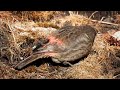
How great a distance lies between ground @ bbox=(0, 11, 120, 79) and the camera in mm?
3621

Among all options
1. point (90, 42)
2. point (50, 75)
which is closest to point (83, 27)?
point (90, 42)

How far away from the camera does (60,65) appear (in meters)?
3.64

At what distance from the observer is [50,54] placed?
361cm

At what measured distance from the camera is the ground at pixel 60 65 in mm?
3621

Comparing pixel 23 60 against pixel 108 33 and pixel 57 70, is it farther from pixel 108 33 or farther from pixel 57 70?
pixel 108 33
